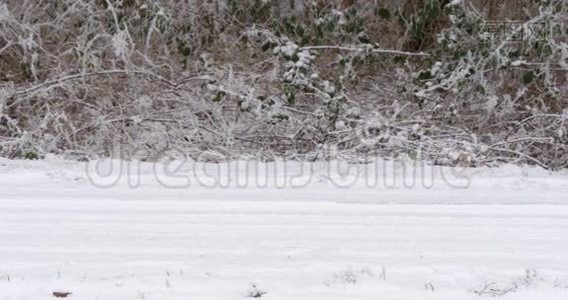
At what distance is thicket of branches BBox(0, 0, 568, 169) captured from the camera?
28.6 feet

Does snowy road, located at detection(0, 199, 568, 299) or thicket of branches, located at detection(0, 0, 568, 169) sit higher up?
thicket of branches, located at detection(0, 0, 568, 169)

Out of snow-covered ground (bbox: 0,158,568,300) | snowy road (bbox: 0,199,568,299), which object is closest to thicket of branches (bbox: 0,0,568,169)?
snow-covered ground (bbox: 0,158,568,300)

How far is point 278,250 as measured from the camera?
15.8ft

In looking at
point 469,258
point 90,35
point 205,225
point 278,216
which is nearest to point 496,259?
point 469,258

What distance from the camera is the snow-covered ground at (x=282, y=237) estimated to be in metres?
4.14

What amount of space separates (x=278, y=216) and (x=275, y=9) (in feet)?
15.1

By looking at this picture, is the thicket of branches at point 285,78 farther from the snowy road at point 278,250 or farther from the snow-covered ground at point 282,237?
the snowy road at point 278,250

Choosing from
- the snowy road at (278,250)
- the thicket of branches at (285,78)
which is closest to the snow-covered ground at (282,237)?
the snowy road at (278,250)

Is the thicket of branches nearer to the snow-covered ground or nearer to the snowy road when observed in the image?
the snow-covered ground

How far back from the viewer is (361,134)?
339 inches

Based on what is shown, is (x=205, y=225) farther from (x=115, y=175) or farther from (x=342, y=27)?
(x=342, y=27)

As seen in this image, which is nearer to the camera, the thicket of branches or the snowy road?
the snowy road

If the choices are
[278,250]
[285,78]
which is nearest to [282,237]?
[278,250]

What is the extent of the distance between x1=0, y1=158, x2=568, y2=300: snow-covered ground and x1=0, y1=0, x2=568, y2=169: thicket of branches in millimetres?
1477
